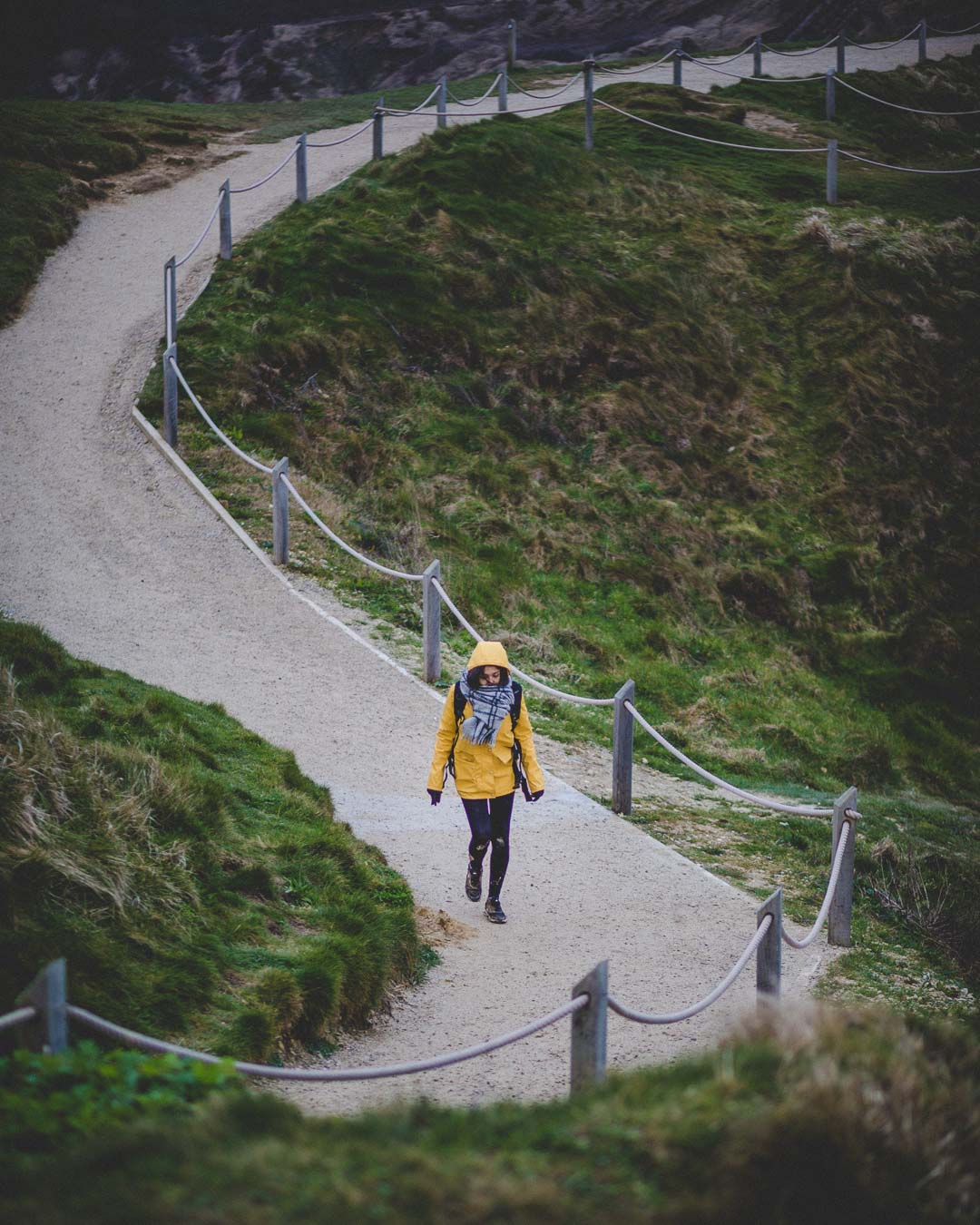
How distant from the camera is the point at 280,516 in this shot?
12.7m

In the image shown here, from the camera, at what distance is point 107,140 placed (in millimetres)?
23859

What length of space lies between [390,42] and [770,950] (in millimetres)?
41283

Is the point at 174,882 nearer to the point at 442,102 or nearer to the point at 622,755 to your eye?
the point at 622,755

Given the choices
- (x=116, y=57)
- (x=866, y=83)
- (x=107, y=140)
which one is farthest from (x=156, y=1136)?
(x=116, y=57)

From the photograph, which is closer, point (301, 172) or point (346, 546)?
point (346, 546)

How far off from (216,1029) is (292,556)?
8.50 meters

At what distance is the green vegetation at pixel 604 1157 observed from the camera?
2775 millimetres

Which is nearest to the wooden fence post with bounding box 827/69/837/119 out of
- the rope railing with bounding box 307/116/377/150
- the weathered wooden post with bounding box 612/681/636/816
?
the rope railing with bounding box 307/116/377/150

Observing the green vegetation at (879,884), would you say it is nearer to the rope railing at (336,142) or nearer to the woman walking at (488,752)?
the woman walking at (488,752)

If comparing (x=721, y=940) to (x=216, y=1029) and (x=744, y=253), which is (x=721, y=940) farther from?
(x=744, y=253)

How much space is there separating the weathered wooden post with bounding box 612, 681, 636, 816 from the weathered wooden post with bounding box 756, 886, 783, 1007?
3398 millimetres

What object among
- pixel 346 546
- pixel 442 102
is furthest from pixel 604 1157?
pixel 442 102

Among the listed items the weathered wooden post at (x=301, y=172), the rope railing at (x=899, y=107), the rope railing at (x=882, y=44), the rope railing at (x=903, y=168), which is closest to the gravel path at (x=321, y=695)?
the weathered wooden post at (x=301, y=172)

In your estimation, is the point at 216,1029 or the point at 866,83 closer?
the point at 216,1029
